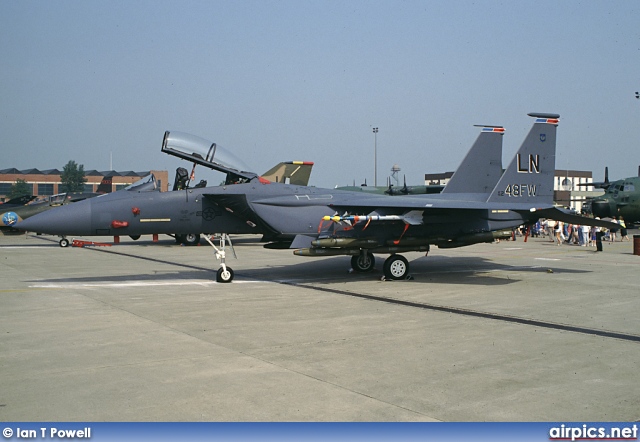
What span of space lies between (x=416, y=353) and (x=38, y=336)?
4.93 m

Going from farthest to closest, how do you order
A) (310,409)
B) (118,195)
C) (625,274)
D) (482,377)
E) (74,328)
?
(625,274)
(118,195)
(74,328)
(482,377)
(310,409)

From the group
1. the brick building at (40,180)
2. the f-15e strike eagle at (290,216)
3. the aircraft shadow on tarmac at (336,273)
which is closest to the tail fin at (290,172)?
the aircraft shadow on tarmac at (336,273)

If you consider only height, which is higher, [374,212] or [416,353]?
[374,212]

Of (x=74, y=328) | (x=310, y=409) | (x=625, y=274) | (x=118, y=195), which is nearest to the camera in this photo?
(x=310, y=409)

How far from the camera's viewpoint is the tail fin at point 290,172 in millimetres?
28516

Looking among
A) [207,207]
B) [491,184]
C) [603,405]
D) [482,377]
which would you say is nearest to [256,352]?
[482,377]

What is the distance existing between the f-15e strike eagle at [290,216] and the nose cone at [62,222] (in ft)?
0.06

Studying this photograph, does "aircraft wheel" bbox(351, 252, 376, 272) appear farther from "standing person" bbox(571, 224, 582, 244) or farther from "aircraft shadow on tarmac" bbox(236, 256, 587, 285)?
"standing person" bbox(571, 224, 582, 244)

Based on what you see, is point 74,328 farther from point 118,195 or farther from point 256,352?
point 118,195

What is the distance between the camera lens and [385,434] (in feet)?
14.0

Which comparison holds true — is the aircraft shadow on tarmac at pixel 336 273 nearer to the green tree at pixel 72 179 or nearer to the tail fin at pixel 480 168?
the tail fin at pixel 480 168

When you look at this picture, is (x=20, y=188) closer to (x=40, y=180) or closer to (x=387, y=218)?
(x=40, y=180)

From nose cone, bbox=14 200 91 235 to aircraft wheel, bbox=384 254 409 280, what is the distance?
22.2ft

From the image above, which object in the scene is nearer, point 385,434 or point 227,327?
point 385,434
